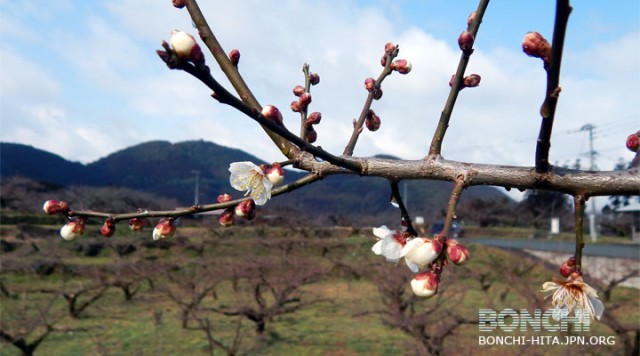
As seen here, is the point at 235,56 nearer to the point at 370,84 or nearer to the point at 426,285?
the point at 370,84

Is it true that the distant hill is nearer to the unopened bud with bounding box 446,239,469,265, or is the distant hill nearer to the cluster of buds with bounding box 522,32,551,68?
the unopened bud with bounding box 446,239,469,265

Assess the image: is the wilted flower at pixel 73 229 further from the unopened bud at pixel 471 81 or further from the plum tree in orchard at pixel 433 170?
the unopened bud at pixel 471 81

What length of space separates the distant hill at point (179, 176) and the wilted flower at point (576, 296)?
947 inches

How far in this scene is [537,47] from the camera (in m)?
0.49

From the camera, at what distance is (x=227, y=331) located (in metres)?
9.23

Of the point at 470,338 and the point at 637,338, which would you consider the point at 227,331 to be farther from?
the point at 637,338

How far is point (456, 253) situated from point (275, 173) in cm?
24

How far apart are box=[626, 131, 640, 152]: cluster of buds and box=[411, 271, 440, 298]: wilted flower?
0.31 m

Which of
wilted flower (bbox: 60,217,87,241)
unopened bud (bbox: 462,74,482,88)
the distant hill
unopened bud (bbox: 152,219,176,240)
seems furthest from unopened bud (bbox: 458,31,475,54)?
the distant hill

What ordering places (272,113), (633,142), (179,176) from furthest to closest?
1. (179,176)
2. (633,142)
3. (272,113)

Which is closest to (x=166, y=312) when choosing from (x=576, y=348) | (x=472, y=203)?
(x=576, y=348)

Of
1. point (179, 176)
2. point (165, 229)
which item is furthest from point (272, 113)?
point (179, 176)

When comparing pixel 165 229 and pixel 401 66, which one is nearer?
pixel 165 229

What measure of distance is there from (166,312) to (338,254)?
7.86 m
